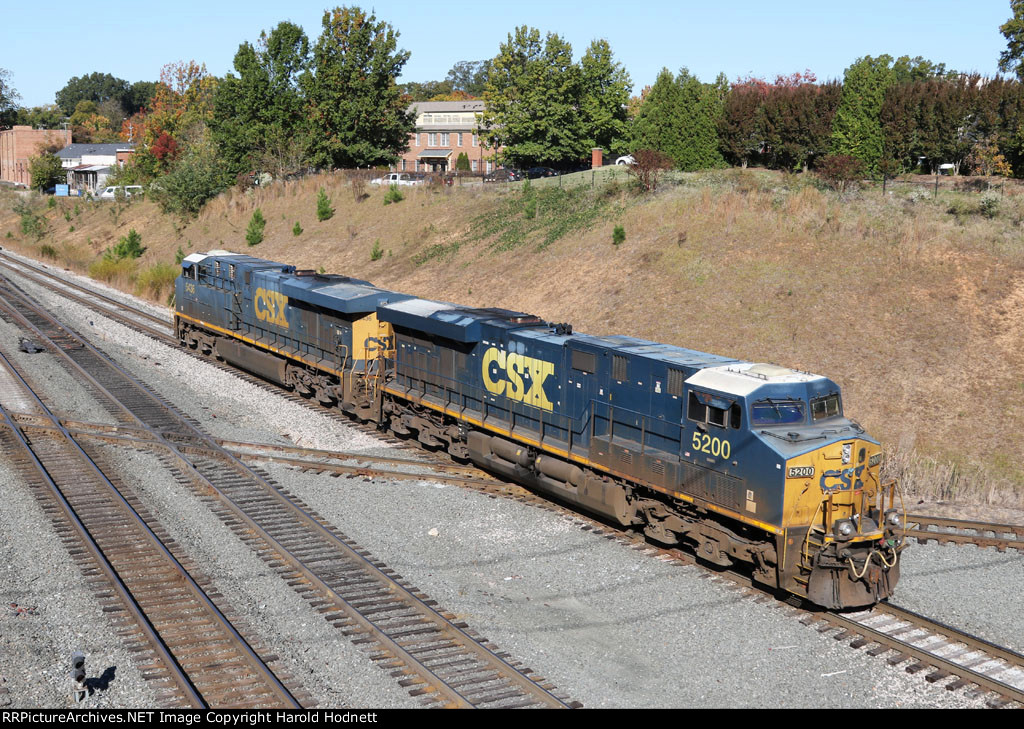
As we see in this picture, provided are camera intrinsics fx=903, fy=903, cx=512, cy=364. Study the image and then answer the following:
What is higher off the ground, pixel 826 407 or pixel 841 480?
pixel 826 407

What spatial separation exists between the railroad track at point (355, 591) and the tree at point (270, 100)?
4215 centimetres

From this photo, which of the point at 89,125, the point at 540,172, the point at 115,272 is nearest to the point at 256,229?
the point at 115,272

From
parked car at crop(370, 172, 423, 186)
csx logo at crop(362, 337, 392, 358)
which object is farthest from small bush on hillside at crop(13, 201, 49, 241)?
csx logo at crop(362, 337, 392, 358)

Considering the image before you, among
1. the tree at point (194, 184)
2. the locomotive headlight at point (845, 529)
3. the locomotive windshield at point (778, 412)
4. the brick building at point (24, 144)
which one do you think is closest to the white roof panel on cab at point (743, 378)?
the locomotive windshield at point (778, 412)

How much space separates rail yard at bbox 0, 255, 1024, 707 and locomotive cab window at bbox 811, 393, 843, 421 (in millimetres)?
2933

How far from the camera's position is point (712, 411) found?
14250 mm

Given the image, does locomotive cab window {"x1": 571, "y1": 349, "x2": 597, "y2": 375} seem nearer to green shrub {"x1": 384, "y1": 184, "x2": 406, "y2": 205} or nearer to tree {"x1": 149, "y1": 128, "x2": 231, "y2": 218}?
green shrub {"x1": 384, "y1": 184, "x2": 406, "y2": 205}

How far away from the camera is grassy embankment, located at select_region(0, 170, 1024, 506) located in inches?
926

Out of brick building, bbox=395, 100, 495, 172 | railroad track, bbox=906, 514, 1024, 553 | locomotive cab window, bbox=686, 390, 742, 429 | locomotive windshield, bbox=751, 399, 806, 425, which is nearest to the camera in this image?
locomotive windshield, bbox=751, 399, 806, 425

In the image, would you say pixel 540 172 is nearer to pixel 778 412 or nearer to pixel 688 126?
pixel 688 126

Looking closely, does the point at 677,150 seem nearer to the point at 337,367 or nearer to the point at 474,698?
the point at 337,367

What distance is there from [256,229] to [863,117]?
35.1 metres

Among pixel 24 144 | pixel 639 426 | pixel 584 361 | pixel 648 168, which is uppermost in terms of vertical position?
pixel 24 144

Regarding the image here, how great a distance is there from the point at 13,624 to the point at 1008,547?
52.8 feet
